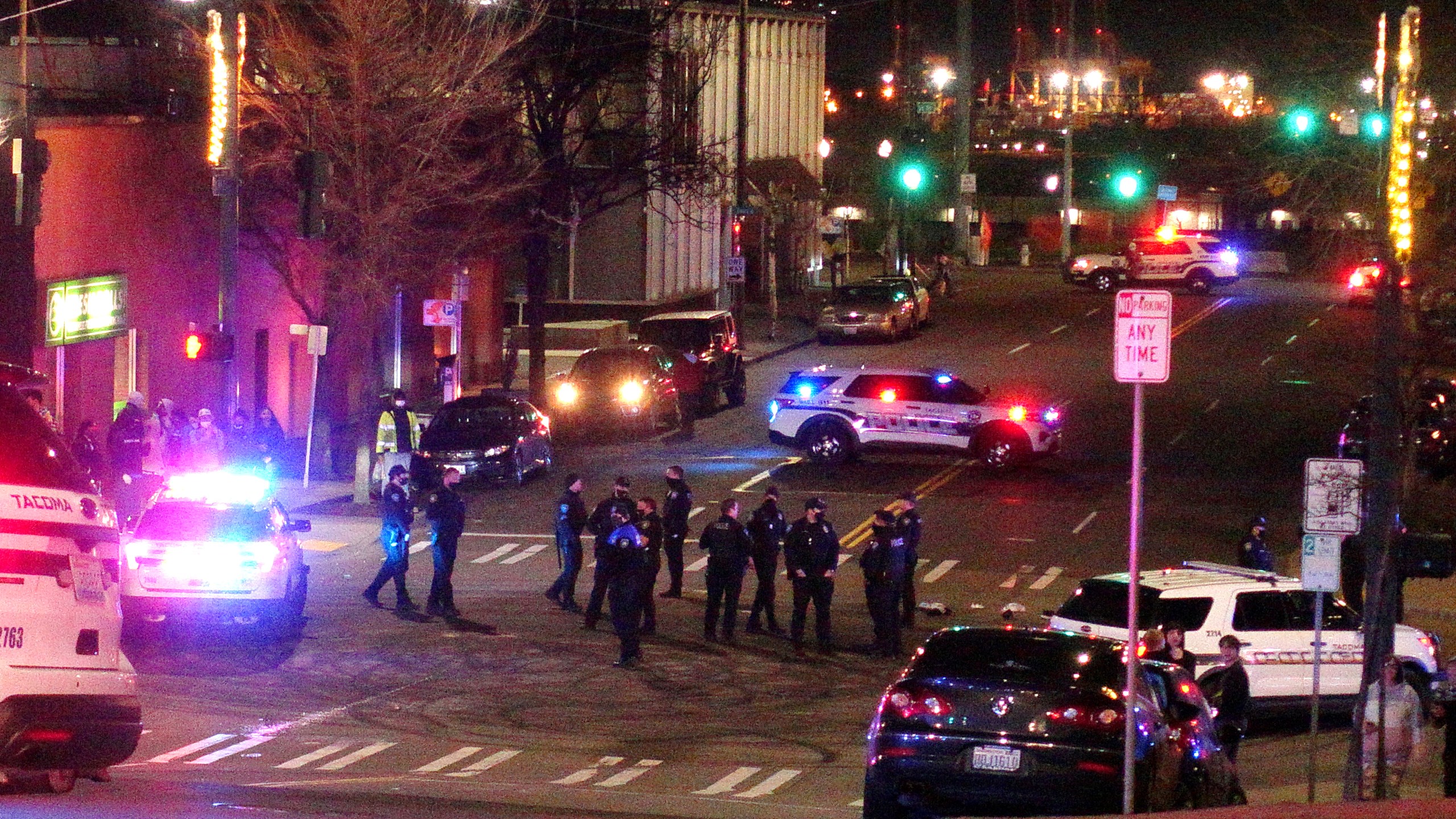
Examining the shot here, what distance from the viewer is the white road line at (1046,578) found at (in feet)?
79.2

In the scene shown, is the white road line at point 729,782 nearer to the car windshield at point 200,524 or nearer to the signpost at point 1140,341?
the signpost at point 1140,341

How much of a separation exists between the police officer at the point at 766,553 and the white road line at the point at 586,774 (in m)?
6.56

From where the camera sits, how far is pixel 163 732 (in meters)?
15.2

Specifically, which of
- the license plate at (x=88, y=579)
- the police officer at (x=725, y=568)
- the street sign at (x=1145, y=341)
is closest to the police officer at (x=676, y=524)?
the police officer at (x=725, y=568)

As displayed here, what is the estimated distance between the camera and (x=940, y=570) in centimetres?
2539

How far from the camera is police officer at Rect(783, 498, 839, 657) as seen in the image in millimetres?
20469

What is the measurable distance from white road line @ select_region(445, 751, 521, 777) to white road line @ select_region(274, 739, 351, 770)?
3.73 feet

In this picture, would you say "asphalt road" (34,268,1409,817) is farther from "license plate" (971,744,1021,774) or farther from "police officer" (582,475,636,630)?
"license plate" (971,744,1021,774)

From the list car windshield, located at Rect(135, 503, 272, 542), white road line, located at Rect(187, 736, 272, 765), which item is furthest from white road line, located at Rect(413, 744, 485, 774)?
car windshield, located at Rect(135, 503, 272, 542)

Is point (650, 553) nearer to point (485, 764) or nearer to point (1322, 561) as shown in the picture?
point (485, 764)

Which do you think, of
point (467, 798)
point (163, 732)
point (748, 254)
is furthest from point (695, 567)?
point (748, 254)

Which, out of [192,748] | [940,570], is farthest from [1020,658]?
[940,570]

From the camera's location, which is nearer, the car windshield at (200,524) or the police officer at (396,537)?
the car windshield at (200,524)

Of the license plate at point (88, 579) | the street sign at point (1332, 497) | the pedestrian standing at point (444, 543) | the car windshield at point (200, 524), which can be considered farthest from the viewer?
the pedestrian standing at point (444, 543)
